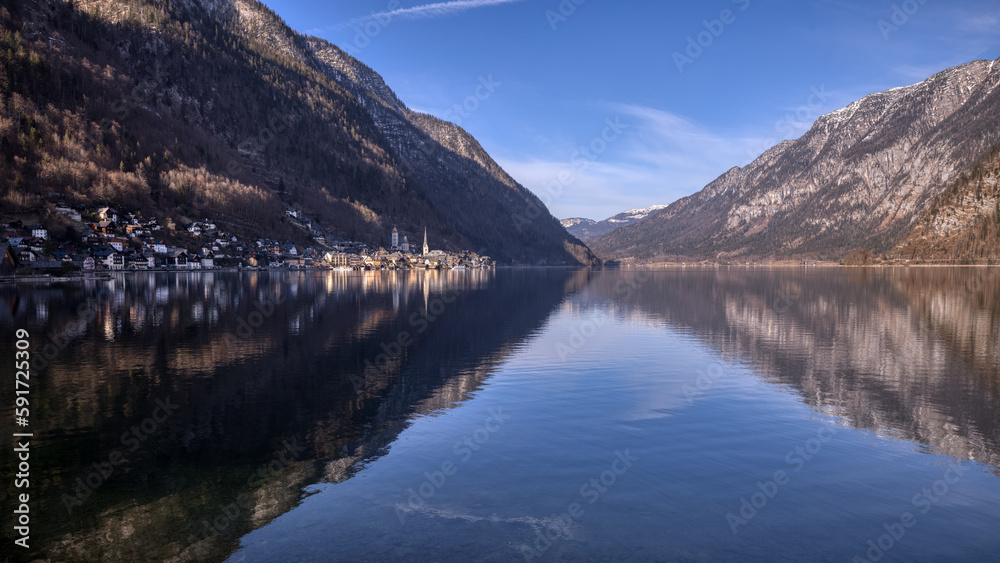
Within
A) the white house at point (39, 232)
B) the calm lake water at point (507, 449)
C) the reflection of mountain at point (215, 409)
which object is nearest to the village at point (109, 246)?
the white house at point (39, 232)

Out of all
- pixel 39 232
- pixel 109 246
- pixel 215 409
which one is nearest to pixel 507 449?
pixel 215 409

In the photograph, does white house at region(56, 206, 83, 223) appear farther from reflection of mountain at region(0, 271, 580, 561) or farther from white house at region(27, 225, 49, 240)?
reflection of mountain at region(0, 271, 580, 561)

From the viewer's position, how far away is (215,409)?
21719mm

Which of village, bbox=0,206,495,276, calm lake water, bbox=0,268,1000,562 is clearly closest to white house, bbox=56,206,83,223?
village, bbox=0,206,495,276

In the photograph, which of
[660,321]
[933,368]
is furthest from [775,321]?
[933,368]

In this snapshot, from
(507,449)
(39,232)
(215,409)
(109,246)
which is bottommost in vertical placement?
(507,449)

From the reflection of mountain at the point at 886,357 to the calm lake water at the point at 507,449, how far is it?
0.68ft

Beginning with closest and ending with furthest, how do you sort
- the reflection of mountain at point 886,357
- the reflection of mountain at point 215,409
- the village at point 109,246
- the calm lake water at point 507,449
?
the calm lake water at point 507,449 → the reflection of mountain at point 215,409 → the reflection of mountain at point 886,357 → the village at point 109,246

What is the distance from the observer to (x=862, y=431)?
2002cm

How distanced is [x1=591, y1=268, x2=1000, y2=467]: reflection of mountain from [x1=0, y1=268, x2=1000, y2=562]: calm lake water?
0.21 meters

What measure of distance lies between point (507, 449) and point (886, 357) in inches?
1121

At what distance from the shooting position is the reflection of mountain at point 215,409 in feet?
41.7

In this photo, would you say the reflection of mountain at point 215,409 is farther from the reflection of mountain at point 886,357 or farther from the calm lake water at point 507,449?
the reflection of mountain at point 886,357

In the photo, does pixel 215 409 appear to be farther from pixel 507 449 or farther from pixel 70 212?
pixel 70 212
